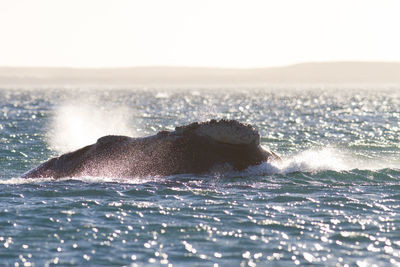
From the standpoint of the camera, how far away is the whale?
20328mm

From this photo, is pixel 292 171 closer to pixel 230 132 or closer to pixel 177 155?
pixel 230 132

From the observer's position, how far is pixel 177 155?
2047 cm

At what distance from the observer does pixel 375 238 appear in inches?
527

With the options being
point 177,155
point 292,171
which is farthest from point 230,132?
point 292,171

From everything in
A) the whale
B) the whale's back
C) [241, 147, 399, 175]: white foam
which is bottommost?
[241, 147, 399, 175]: white foam

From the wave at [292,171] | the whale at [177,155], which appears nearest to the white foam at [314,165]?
the wave at [292,171]

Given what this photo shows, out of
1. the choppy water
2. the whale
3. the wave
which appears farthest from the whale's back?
the choppy water

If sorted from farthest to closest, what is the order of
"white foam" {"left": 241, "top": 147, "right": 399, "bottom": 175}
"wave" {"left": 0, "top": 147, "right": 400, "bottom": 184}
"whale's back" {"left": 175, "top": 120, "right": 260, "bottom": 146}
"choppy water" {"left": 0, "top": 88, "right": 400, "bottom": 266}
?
1. "white foam" {"left": 241, "top": 147, "right": 399, "bottom": 175}
2. "whale's back" {"left": 175, "top": 120, "right": 260, "bottom": 146}
3. "wave" {"left": 0, "top": 147, "right": 400, "bottom": 184}
4. "choppy water" {"left": 0, "top": 88, "right": 400, "bottom": 266}

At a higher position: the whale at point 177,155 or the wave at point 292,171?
the whale at point 177,155

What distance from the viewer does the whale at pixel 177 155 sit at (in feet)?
66.7

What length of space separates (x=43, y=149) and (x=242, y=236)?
19247mm

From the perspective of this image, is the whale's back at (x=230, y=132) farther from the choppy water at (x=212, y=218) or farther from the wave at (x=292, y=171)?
the choppy water at (x=212, y=218)

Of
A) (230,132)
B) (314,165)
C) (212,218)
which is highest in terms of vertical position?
(230,132)

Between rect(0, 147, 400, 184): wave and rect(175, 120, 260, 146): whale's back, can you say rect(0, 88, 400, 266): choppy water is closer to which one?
rect(0, 147, 400, 184): wave
